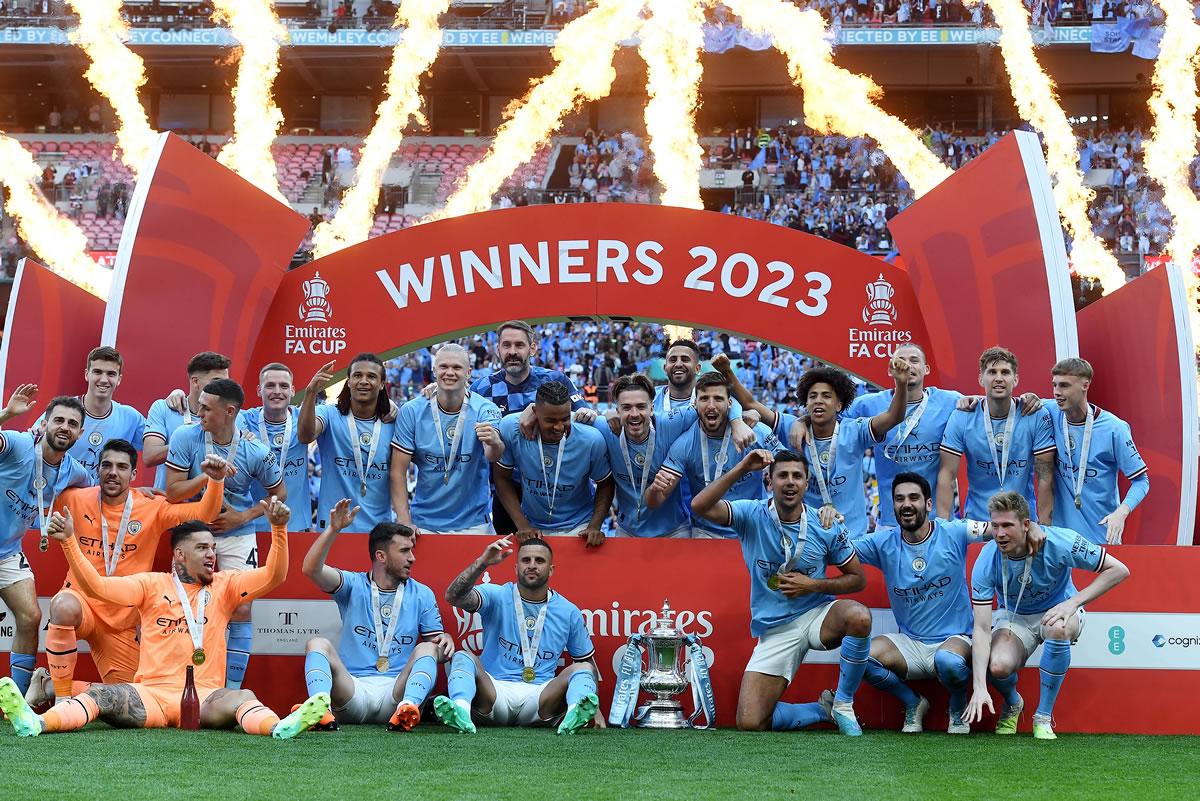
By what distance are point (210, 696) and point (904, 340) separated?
5469 millimetres

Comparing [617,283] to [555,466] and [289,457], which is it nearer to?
[555,466]

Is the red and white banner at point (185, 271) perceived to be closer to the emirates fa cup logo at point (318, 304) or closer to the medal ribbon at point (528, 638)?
the emirates fa cup logo at point (318, 304)

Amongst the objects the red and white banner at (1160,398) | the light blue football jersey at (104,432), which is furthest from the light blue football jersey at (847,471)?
the light blue football jersey at (104,432)

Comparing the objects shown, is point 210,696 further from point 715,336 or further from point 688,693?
point 715,336

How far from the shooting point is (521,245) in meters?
10.3

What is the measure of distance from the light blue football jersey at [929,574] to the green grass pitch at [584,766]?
2.10 ft

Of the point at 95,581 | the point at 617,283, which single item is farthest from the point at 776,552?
the point at 95,581

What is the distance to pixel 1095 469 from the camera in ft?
28.8

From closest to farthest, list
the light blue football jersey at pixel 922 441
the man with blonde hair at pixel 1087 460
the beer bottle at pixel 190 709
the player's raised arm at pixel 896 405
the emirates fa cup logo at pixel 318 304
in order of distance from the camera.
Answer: the beer bottle at pixel 190 709, the player's raised arm at pixel 896 405, the man with blonde hair at pixel 1087 460, the light blue football jersey at pixel 922 441, the emirates fa cup logo at pixel 318 304

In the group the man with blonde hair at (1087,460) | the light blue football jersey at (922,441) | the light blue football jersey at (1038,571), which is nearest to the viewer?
the light blue football jersey at (1038,571)

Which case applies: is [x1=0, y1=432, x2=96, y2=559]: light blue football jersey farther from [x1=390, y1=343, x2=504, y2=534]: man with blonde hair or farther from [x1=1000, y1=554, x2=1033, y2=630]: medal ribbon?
[x1=1000, y1=554, x2=1033, y2=630]: medal ribbon

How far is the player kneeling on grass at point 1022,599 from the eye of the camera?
744 centimetres

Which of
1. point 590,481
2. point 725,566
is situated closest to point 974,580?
point 725,566

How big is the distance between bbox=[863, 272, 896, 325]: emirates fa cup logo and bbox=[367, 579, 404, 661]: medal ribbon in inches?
164
